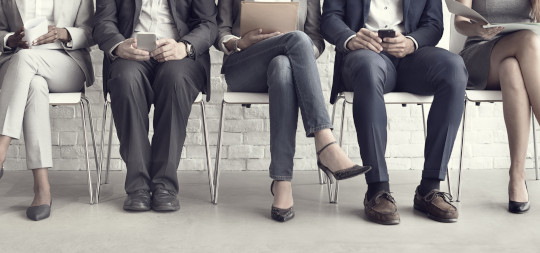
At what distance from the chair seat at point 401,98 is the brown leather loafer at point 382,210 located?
0.43 m

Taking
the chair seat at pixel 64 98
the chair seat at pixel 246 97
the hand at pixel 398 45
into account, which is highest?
the hand at pixel 398 45

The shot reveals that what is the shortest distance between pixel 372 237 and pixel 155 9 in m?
1.45

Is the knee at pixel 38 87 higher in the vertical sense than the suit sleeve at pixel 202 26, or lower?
lower

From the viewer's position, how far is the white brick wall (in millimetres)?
3674

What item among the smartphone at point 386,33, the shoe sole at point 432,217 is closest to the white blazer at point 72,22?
the smartphone at point 386,33

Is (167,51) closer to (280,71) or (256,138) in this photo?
(280,71)

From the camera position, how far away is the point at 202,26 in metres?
2.88

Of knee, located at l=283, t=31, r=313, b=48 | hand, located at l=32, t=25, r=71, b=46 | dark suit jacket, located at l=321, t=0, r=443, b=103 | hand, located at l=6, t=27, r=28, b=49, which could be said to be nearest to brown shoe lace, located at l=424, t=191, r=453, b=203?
dark suit jacket, located at l=321, t=0, r=443, b=103

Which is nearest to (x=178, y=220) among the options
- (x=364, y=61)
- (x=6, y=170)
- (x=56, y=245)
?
(x=56, y=245)

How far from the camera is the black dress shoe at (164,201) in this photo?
8.53 ft

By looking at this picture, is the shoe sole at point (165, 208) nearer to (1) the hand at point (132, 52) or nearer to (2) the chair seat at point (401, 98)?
(1) the hand at point (132, 52)

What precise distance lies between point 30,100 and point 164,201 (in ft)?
2.21

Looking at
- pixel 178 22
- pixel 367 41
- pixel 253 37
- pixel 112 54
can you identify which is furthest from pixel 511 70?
pixel 112 54

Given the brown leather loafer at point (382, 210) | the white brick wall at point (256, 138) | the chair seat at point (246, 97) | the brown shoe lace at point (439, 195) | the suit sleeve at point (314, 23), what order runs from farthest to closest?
the white brick wall at point (256, 138) < the suit sleeve at point (314, 23) < the chair seat at point (246, 97) < the brown shoe lace at point (439, 195) < the brown leather loafer at point (382, 210)
